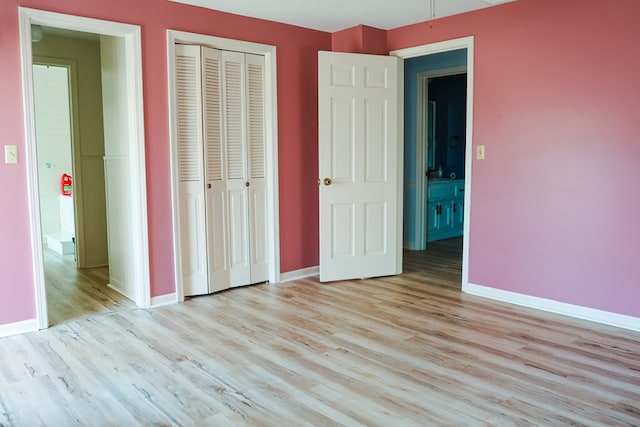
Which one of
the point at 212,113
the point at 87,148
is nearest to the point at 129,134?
the point at 212,113

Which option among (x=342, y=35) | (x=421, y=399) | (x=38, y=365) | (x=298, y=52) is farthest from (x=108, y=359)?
(x=342, y=35)

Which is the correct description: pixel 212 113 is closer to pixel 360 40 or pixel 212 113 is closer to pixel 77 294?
pixel 360 40

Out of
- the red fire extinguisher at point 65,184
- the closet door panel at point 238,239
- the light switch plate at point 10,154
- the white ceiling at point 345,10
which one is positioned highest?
the white ceiling at point 345,10

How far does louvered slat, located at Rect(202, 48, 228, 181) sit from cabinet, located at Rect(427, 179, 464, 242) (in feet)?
10.6

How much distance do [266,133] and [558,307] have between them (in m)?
2.83

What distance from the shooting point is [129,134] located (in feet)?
13.3

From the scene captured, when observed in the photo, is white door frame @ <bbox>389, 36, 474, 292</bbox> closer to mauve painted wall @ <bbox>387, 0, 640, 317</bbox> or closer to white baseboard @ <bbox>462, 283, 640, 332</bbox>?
mauve painted wall @ <bbox>387, 0, 640, 317</bbox>

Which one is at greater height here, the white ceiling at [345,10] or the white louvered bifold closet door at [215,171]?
the white ceiling at [345,10]

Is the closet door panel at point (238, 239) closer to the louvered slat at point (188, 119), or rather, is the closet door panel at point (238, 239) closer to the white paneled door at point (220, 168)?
the white paneled door at point (220, 168)

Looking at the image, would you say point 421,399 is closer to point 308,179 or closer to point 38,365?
point 38,365

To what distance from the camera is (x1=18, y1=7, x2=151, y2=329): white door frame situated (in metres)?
3.44

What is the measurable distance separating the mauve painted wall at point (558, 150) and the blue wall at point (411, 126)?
5.15 ft

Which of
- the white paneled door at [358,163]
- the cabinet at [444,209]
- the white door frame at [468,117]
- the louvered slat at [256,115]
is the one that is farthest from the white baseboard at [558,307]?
the cabinet at [444,209]

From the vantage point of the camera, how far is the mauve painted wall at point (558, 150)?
11.7 feet
